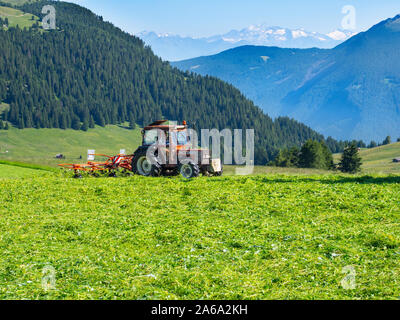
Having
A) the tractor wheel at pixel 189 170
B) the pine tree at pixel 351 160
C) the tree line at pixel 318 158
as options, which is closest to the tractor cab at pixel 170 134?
the tractor wheel at pixel 189 170

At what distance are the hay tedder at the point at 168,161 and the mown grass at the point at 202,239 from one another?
4.54 m

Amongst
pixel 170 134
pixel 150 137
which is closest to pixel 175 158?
pixel 170 134

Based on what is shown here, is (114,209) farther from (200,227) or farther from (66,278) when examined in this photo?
(66,278)

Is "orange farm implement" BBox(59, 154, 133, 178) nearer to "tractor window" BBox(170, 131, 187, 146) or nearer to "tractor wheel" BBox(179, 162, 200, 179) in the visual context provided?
"tractor window" BBox(170, 131, 187, 146)

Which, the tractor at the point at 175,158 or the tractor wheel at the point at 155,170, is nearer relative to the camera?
the tractor at the point at 175,158

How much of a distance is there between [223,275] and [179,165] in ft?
57.4

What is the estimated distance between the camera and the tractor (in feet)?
88.0

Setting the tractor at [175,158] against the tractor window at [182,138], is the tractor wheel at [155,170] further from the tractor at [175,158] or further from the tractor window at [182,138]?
the tractor window at [182,138]

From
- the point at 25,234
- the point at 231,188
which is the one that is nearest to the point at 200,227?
the point at 25,234

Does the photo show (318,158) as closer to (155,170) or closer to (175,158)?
(175,158)

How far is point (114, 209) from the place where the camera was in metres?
17.6

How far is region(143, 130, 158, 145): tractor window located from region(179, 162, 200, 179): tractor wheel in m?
2.75

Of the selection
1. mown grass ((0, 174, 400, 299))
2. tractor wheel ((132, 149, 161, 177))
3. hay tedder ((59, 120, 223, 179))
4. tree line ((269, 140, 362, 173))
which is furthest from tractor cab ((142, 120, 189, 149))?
tree line ((269, 140, 362, 173))

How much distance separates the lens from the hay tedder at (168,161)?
26953 millimetres
